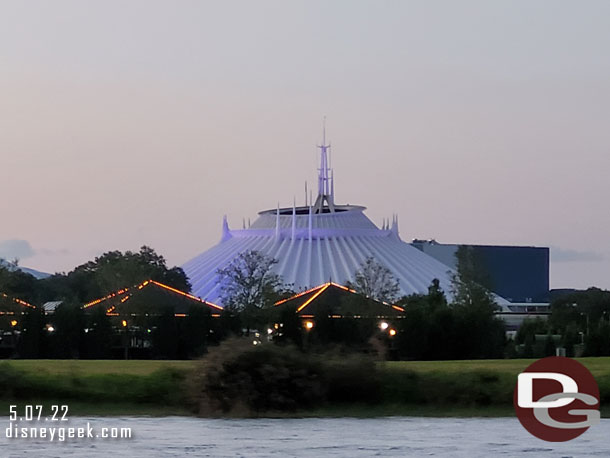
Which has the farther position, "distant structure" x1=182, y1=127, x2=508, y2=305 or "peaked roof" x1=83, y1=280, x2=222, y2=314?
"distant structure" x1=182, y1=127, x2=508, y2=305

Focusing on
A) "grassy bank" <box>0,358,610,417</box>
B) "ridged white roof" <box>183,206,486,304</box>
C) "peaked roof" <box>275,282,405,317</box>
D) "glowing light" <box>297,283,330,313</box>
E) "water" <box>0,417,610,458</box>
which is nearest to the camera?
"water" <box>0,417,610,458</box>

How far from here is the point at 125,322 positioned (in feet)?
177

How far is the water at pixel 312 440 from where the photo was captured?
68.2 ft

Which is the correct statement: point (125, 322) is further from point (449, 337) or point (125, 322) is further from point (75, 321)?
point (449, 337)

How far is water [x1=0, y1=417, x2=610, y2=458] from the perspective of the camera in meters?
20.8

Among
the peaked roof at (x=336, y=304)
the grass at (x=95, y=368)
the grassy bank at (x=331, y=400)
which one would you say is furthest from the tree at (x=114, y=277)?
the grassy bank at (x=331, y=400)

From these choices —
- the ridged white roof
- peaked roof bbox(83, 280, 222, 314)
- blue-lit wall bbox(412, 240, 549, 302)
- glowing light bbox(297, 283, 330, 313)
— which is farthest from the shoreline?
blue-lit wall bbox(412, 240, 549, 302)

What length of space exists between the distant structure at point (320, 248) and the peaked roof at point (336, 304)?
57.4 ft

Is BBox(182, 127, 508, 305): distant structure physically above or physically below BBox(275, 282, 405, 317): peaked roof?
above

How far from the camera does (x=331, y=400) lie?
28.3 metres

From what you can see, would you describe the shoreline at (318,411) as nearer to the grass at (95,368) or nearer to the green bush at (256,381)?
the green bush at (256,381)

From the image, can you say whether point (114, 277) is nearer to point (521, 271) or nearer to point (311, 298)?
point (311, 298)

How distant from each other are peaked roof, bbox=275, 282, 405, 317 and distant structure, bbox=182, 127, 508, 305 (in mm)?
17504

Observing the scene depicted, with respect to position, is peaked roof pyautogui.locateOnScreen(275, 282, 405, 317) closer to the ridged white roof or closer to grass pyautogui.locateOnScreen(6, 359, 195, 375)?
grass pyautogui.locateOnScreen(6, 359, 195, 375)
